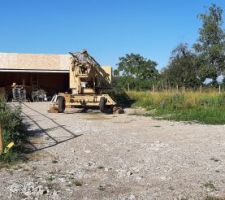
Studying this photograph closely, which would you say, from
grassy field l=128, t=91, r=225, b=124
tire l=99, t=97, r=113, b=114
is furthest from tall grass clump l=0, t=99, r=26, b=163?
tire l=99, t=97, r=113, b=114

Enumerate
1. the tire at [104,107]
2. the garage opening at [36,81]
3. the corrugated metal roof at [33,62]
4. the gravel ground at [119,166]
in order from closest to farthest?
the gravel ground at [119,166]
the tire at [104,107]
the corrugated metal roof at [33,62]
the garage opening at [36,81]

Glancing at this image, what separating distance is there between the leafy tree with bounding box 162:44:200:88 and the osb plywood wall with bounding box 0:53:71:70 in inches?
877

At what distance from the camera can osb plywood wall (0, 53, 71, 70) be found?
36.2 m

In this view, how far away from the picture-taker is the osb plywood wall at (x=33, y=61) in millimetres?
36250

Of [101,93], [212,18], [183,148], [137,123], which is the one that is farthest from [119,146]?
[212,18]

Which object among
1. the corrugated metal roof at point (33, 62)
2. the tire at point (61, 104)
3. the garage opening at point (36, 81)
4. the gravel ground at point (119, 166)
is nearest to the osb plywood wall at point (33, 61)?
the corrugated metal roof at point (33, 62)

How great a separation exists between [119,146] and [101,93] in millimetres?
13013

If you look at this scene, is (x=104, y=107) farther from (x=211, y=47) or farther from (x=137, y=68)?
(x=137, y=68)

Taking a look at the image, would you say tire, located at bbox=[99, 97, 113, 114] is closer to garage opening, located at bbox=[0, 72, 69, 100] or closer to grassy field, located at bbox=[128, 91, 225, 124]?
grassy field, located at bbox=[128, 91, 225, 124]

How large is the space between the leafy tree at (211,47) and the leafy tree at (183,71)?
836 mm

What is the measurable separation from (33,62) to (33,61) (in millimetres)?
101

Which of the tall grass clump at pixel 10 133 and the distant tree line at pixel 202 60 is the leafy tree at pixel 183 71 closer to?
the distant tree line at pixel 202 60

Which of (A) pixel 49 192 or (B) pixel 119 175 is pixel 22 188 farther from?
(B) pixel 119 175

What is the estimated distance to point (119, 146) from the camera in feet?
38.9
